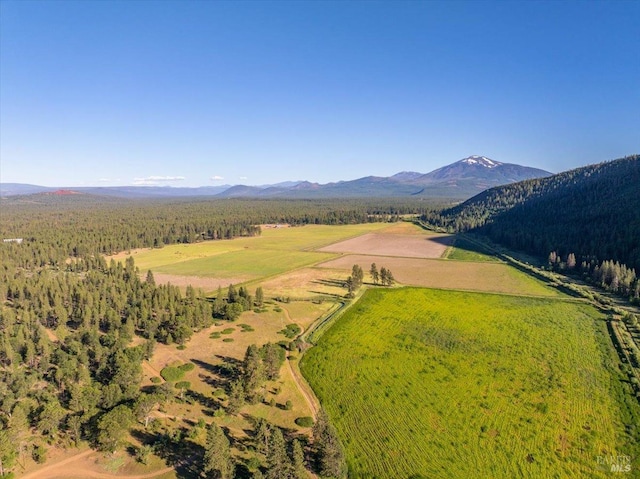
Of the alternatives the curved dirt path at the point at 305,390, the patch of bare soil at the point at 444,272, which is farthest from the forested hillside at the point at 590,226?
the curved dirt path at the point at 305,390

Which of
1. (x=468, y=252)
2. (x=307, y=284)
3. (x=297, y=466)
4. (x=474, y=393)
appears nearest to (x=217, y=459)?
(x=297, y=466)

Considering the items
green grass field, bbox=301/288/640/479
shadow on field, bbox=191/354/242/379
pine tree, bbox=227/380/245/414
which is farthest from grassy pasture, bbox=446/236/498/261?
pine tree, bbox=227/380/245/414

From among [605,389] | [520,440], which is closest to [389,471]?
[520,440]

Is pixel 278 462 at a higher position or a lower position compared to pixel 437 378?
Answer: higher

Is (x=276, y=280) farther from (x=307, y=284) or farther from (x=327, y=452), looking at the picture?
(x=327, y=452)

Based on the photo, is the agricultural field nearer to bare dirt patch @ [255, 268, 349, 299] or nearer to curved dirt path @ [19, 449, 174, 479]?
bare dirt patch @ [255, 268, 349, 299]

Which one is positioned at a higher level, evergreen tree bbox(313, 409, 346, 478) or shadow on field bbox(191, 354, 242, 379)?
Result: evergreen tree bbox(313, 409, 346, 478)

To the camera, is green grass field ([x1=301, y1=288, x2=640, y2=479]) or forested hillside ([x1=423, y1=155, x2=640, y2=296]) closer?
green grass field ([x1=301, y1=288, x2=640, y2=479])
